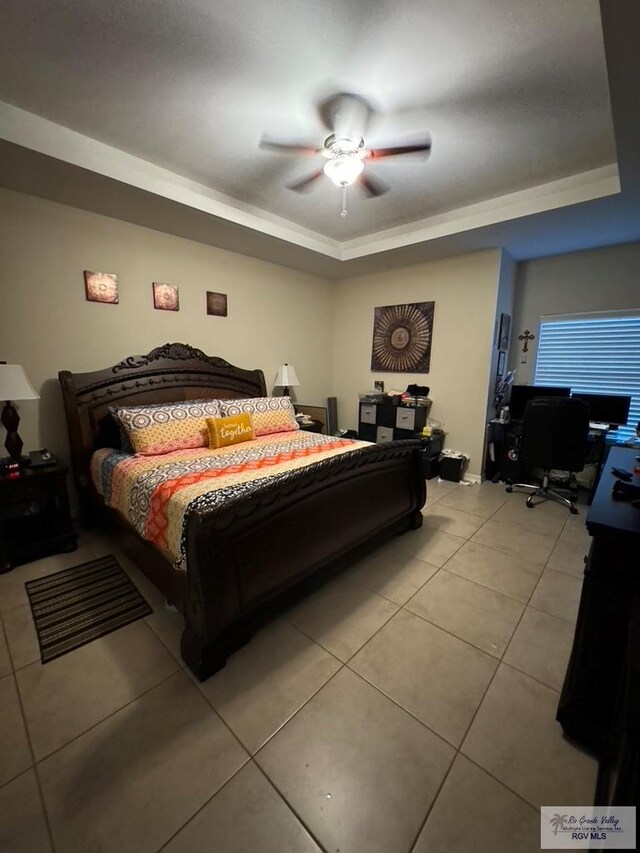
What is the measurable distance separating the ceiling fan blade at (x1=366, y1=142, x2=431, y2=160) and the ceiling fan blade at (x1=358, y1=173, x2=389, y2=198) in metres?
0.28

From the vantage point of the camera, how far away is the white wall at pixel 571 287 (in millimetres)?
3355

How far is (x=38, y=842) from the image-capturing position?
969 millimetres

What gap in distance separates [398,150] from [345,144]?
33 centimetres

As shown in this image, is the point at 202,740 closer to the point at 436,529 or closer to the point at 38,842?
the point at 38,842

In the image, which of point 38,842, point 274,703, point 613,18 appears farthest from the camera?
point 274,703

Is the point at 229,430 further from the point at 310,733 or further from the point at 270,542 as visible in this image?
the point at 310,733

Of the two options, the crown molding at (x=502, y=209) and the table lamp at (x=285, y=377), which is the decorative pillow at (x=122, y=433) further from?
the crown molding at (x=502, y=209)

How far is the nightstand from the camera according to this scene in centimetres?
392

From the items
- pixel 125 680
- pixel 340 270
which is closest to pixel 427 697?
pixel 125 680

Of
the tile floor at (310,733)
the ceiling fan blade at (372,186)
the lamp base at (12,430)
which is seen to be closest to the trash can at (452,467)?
the tile floor at (310,733)

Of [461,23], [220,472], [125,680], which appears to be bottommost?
[125,680]

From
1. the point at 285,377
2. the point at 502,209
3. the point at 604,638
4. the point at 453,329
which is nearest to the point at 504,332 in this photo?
the point at 453,329

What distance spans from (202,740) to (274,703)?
0.92ft

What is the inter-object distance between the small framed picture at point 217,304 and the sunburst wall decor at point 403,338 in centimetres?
200
